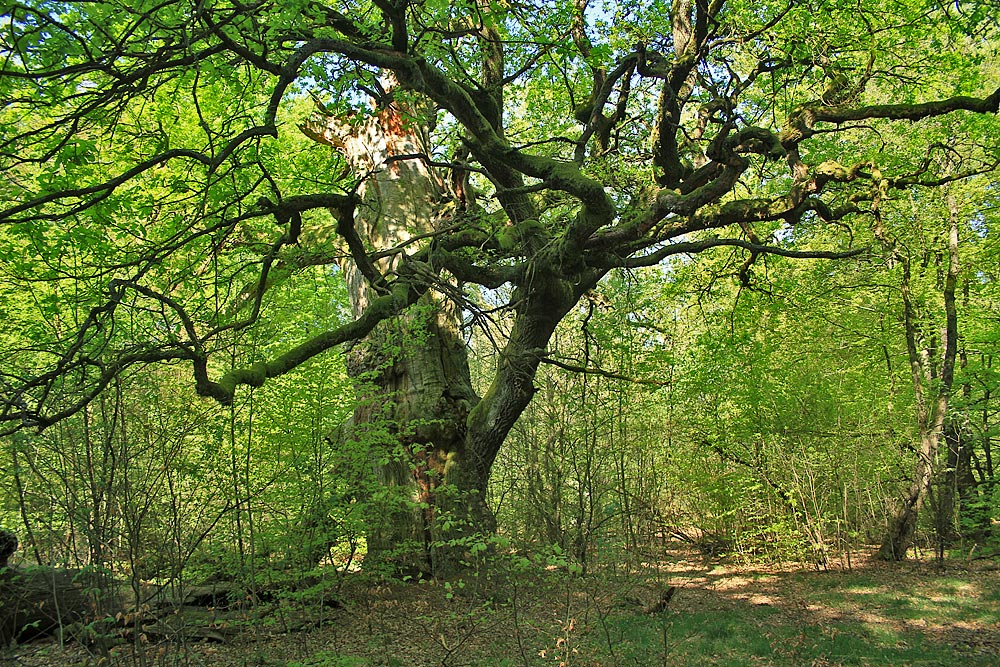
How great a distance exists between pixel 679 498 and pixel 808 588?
261 centimetres

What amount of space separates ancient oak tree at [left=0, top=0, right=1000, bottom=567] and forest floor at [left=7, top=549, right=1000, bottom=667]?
865 mm

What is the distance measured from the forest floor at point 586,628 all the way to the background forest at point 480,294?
1.45ft

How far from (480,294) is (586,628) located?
532 centimetres

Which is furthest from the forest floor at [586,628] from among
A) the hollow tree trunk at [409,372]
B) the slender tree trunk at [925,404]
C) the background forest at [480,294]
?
the slender tree trunk at [925,404]

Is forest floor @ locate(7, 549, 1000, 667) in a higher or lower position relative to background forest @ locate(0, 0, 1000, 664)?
lower

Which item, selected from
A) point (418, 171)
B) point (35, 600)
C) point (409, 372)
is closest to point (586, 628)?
point (409, 372)

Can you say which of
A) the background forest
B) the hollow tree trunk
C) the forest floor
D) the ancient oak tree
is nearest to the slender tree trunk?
the background forest

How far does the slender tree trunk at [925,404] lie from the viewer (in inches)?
394

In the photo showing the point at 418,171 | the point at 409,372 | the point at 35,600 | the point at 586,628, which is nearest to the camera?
the point at 586,628

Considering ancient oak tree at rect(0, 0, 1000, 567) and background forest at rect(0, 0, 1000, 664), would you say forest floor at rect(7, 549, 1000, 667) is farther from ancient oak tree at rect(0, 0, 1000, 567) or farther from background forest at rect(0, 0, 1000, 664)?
ancient oak tree at rect(0, 0, 1000, 567)

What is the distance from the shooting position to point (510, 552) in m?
5.55

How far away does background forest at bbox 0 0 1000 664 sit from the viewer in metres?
4.52

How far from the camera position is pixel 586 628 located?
205 inches

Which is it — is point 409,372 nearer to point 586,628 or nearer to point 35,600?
point 586,628
